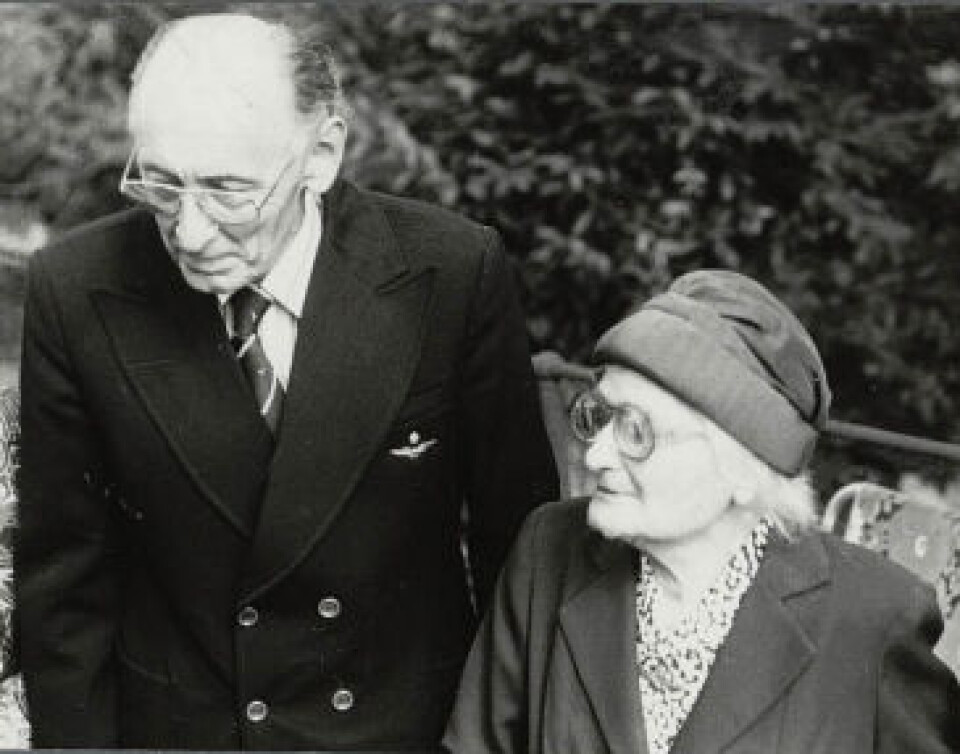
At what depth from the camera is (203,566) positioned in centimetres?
300

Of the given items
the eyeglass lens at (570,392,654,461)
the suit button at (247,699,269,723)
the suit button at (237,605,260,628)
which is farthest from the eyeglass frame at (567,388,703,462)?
the suit button at (247,699,269,723)

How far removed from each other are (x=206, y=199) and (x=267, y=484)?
526 millimetres

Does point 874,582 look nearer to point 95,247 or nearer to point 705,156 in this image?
point 95,247

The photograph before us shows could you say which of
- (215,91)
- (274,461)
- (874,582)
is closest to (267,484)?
(274,461)

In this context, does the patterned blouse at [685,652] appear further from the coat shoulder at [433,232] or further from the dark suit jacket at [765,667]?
the coat shoulder at [433,232]

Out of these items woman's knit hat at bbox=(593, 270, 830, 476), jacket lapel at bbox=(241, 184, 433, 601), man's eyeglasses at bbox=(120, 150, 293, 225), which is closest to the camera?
woman's knit hat at bbox=(593, 270, 830, 476)

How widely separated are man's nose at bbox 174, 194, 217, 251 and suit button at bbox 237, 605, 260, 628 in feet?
2.16

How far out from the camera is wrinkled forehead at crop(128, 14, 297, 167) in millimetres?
2625

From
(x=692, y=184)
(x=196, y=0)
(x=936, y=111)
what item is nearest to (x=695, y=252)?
(x=692, y=184)

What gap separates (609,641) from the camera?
2.73m

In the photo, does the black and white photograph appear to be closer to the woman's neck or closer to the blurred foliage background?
the woman's neck

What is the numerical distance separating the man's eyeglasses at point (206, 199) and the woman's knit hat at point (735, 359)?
0.57m

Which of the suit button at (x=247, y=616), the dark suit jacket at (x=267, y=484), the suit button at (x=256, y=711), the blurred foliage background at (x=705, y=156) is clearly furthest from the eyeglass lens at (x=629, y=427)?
the blurred foliage background at (x=705, y=156)

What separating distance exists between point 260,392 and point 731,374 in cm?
84
